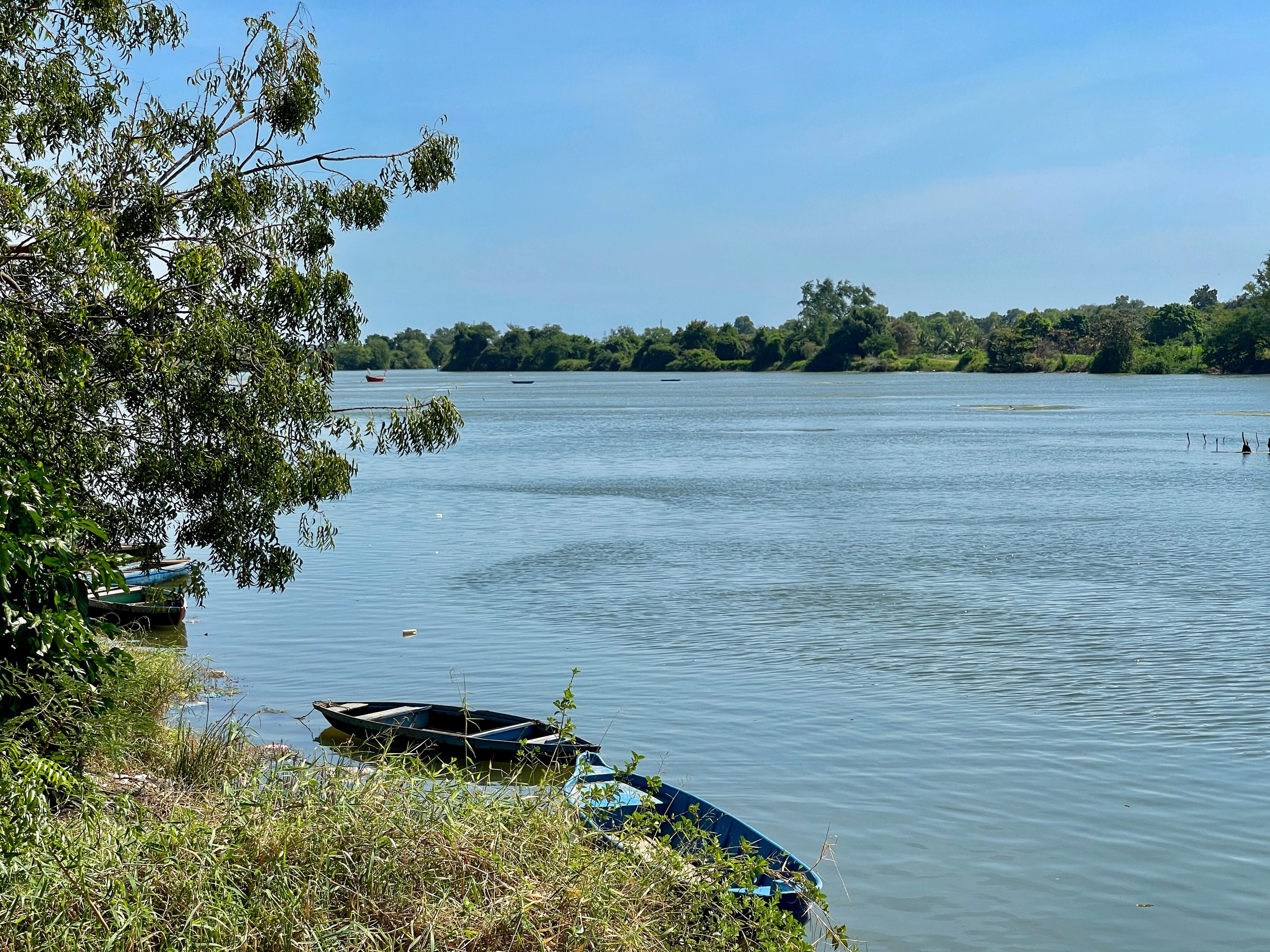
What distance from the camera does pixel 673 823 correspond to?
9.80 meters

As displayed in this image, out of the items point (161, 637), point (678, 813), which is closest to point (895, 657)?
point (678, 813)

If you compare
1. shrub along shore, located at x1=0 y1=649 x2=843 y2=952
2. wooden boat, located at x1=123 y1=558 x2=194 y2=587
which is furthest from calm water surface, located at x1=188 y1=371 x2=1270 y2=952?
shrub along shore, located at x1=0 y1=649 x2=843 y2=952

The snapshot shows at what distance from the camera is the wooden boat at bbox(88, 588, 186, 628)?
20.5 meters

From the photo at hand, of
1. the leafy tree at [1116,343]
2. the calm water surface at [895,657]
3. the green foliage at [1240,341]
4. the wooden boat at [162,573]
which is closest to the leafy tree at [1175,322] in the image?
the leafy tree at [1116,343]

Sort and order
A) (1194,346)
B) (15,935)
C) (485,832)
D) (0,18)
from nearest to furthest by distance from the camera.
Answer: (15,935), (485,832), (0,18), (1194,346)

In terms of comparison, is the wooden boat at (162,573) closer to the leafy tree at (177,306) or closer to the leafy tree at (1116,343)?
the leafy tree at (177,306)

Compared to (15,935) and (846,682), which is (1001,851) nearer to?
(846,682)

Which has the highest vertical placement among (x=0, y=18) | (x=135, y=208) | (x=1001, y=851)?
(x=0, y=18)

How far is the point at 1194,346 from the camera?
18488 centimetres

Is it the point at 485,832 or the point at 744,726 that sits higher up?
the point at 485,832

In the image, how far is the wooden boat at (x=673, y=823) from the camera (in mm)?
9070

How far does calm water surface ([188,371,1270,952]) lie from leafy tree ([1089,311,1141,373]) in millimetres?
141257

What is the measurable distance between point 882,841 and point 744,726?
4.08 meters

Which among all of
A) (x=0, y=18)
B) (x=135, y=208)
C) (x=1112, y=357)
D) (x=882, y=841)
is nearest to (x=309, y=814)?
(x=882, y=841)
